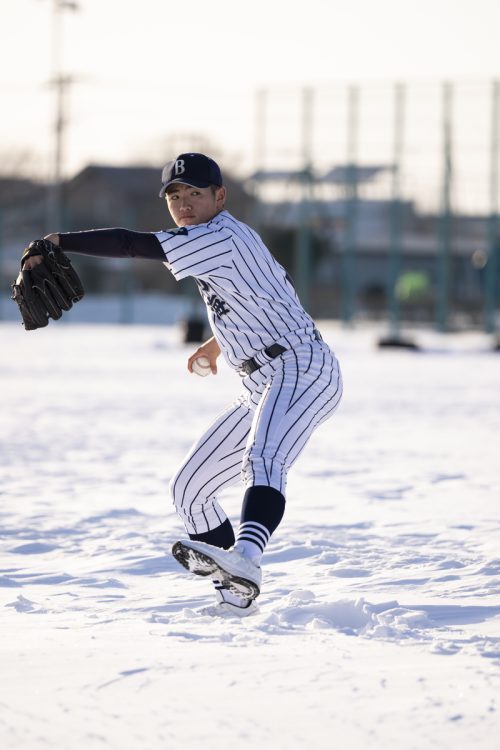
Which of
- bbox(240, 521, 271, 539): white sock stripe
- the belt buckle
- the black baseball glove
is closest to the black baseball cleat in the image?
bbox(240, 521, 271, 539): white sock stripe

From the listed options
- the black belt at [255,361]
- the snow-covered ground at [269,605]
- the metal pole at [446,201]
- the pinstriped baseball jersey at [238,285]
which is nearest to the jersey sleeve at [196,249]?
the pinstriped baseball jersey at [238,285]

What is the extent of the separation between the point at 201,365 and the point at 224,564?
1.30 m

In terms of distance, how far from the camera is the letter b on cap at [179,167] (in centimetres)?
Result: 428

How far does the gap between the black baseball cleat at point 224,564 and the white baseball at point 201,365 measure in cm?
117

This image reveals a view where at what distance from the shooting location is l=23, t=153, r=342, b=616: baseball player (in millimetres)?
4078

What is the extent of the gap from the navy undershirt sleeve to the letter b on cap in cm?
27

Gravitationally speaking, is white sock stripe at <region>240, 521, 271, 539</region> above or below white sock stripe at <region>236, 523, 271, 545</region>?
above

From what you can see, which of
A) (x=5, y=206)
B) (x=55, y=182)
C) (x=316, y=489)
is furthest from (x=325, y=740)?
(x=5, y=206)

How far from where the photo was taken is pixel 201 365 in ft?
16.6

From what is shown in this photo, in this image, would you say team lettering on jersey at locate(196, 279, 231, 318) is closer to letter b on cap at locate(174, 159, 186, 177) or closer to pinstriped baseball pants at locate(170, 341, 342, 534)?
pinstriped baseball pants at locate(170, 341, 342, 534)

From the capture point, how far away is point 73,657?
3832 millimetres

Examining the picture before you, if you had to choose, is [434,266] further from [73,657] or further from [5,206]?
[73,657]

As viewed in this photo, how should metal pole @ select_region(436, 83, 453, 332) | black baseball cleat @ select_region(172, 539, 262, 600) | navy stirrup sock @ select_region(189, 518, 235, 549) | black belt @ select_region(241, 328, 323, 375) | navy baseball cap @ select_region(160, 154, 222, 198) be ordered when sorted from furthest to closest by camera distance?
metal pole @ select_region(436, 83, 453, 332) → navy stirrup sock @ select_region(189, 518, 235, 549) → black belt @ select_region(241, 328, 323, 375) → navy baseball cap @ select_region(160, 154, 222, 198) → black baseball cleat @ select_region(172, 539, 262, 600)

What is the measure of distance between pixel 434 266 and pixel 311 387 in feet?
187
